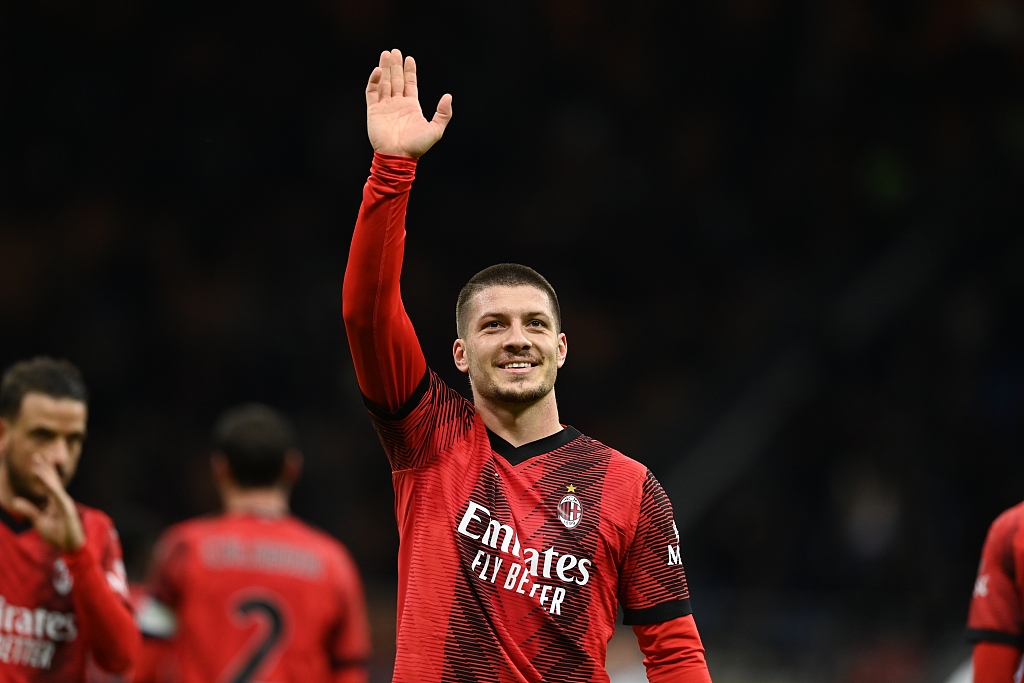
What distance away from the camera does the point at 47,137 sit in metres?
14.0

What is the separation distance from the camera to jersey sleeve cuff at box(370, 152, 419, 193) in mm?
3270

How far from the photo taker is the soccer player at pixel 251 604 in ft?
16.1

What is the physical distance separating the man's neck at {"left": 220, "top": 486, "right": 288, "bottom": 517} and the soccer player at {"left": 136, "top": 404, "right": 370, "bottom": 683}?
0.5 inches

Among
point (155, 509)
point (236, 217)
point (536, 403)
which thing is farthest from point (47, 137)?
point (536, 403)

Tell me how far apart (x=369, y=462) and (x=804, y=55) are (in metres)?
7.18

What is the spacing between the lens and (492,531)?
3398 mm

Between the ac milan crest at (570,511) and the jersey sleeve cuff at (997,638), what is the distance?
202 centimetres

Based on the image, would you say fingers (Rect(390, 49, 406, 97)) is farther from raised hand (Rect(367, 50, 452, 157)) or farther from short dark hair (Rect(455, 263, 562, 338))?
short dark hair (Rect(455, 263, 562, 338))

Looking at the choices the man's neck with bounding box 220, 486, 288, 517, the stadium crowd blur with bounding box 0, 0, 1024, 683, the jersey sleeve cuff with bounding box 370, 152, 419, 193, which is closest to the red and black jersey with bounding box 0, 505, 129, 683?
the man's neck with bounding box 220, 486, 288, 517

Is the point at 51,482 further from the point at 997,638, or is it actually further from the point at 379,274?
the point at 997,638

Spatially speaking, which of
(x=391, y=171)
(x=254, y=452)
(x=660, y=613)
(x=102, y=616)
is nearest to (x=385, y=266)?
(x=391, y=171)

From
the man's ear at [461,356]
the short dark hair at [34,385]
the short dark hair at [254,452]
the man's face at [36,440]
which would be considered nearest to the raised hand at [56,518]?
the man's face at [36,440]

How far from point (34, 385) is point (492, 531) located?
188 cm

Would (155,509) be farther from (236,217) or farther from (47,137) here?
(47,137)
